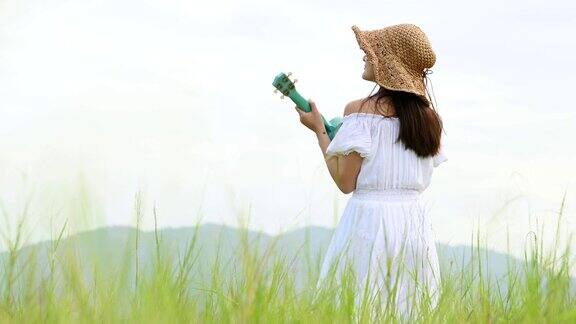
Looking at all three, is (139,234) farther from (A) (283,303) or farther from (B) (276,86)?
(B) (276,86)

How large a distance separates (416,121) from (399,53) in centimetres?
42

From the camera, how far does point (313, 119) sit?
455cm

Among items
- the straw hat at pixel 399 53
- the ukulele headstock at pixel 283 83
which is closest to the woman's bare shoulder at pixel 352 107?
the straw hat at pixel 399 53

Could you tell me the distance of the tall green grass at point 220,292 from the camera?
2.60 meters

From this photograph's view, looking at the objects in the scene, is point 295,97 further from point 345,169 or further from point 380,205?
point 380,205

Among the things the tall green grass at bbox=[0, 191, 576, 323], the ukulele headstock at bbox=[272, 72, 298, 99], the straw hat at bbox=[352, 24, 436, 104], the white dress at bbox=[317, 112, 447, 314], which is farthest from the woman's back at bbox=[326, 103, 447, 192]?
the tall green grass at bbox=[0, 191, 576, 323]

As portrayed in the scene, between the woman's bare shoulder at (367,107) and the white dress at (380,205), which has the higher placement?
the woman's bare shoulder at (367,107)

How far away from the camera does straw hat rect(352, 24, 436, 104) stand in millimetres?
4445

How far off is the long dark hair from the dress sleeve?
140 millimetres

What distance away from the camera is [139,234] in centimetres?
301

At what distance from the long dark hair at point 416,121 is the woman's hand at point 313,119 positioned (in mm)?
287

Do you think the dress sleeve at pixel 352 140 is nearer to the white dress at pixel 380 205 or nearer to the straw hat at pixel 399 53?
the white dress at pixel 380 205

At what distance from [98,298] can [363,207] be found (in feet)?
6.32

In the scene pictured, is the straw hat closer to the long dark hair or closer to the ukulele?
the long dark hair
